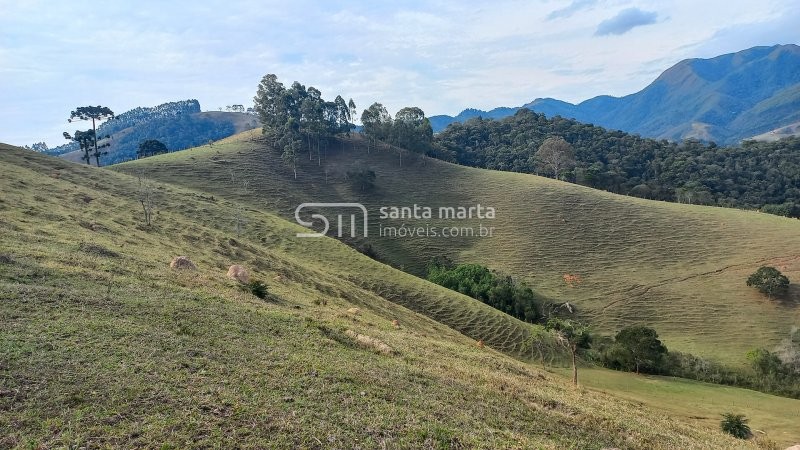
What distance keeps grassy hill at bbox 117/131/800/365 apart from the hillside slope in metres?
31.6

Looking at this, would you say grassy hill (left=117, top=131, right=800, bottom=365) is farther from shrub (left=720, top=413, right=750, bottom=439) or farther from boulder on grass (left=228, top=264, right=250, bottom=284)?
boulder on grass (left=228, top=264, right=250, bottom=284)

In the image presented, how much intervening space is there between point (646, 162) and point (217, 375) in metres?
144

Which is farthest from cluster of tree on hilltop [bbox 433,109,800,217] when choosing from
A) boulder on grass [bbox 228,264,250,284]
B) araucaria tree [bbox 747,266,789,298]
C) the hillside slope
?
the hillside slope

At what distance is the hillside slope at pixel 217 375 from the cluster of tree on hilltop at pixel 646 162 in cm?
9887

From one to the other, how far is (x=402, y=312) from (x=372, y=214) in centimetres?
4540

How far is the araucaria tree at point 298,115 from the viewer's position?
104312 mm

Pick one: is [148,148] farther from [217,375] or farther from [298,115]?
[217,375]

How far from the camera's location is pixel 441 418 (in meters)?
13.2

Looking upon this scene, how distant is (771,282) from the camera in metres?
53.9

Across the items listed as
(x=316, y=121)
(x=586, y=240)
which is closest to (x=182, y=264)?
(x=586, y=240)

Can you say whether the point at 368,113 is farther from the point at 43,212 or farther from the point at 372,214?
the point at 43,212

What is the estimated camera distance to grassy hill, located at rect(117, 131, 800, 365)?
5306cm

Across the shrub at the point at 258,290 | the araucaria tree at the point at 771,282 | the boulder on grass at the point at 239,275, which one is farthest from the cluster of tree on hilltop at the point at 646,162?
the shrub at the point at 258,290

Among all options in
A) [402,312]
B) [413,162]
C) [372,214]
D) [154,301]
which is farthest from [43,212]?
[413,162]
